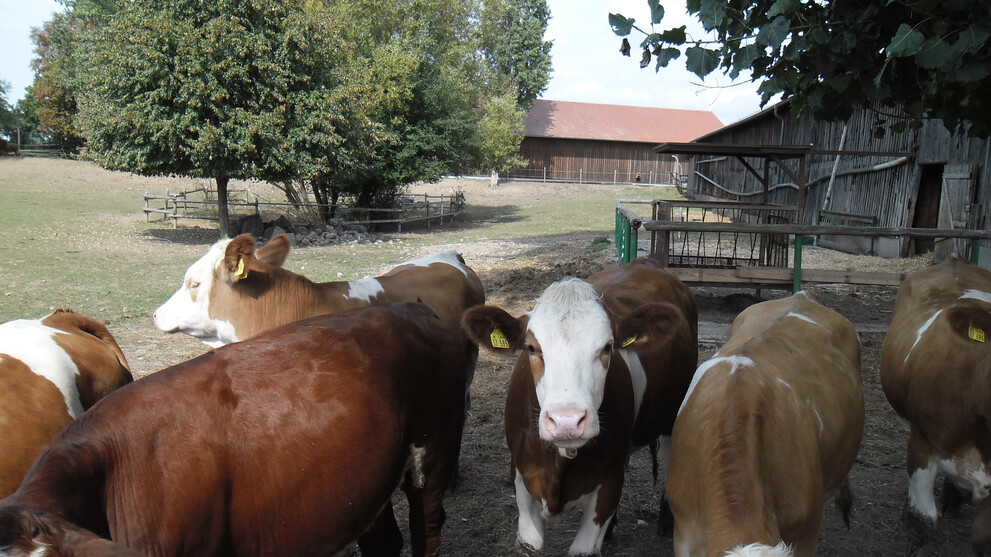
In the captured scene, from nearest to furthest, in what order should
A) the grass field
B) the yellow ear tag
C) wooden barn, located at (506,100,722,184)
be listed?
the yellow ear tag < the grass field < wooden barn, located at (506,100,722,184)

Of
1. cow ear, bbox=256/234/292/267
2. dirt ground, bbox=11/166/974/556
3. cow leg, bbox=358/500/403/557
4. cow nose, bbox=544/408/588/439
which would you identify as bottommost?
dirt ground, bbox=11/166/974/556

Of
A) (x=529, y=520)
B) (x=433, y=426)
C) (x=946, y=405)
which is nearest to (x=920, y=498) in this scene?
(x=946, y=405)

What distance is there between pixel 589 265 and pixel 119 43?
1435 centimetres

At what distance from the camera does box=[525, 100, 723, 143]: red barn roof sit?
2082 inches

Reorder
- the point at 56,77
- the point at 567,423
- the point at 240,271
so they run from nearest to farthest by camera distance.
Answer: the point at 567,423 → the point at 240,271 → the point at 56,77

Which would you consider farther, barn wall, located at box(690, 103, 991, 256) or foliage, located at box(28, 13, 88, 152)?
foliage, located at box(28, 13, 88, 152)

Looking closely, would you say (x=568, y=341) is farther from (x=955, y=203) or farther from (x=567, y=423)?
(x=955, y=203)

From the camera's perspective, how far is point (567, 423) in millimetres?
2756

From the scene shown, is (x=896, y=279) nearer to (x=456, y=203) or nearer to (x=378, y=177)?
(x=378, y=177)

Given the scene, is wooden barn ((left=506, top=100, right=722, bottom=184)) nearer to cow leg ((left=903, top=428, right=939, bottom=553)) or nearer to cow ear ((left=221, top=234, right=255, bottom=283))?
cow ear ((left=221, top=234, right=255, bottom=283))

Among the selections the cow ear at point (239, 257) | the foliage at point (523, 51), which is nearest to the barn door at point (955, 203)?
the cow ear at point (239, 257)

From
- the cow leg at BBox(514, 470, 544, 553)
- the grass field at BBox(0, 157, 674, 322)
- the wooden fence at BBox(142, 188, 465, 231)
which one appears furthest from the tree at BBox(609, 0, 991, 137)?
the wooden fence at BBox(142, 188, 465, 231)

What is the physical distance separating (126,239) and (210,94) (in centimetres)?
478

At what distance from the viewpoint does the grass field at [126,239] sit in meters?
10.8
